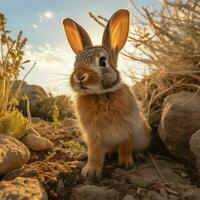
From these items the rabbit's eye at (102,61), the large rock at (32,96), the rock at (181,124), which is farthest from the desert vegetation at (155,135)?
the large rock at (32,96)

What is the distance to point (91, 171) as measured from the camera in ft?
12.0

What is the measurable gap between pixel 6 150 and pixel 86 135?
2.52ft

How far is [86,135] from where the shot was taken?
155 inches

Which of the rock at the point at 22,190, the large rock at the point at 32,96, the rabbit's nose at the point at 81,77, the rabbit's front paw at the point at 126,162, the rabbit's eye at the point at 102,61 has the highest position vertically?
the rabbit's eye at the point at 102,61

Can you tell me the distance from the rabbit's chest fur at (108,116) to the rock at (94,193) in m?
0.61

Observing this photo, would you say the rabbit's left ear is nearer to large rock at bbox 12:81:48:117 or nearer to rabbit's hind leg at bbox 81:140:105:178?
rabbit's hind leg at bbox 81:140:105:178

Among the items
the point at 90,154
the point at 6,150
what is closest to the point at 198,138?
the point at 90,154

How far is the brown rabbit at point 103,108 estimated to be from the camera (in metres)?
3.66

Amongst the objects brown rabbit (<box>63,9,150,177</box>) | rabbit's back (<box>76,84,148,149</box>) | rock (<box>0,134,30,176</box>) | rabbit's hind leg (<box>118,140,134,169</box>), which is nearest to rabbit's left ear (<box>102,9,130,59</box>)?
brown rabbit (<box>63,9,150,177</box>)

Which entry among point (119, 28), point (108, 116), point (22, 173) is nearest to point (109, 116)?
point (108, 116)

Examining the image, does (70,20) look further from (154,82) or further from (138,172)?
(138,172)

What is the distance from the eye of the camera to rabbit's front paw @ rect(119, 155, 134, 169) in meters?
3.87

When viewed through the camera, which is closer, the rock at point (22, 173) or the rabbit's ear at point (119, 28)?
the rock at point (22, 173)

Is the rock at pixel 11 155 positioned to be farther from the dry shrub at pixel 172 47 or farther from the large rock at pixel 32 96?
the large rock at pixel 32 96
